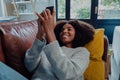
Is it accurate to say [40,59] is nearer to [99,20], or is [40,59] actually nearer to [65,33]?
[65,33]

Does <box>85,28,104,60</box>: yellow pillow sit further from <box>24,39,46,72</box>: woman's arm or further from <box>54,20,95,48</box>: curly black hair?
<box>24,39,46,72</box>: woman's arm

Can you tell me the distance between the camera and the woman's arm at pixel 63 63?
906mm

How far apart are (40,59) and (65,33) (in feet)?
0.81

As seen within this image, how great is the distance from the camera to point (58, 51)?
91 centimetres

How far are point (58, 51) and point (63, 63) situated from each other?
0.25 feet

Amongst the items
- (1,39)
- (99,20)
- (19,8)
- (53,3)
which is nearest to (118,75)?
(1,39)

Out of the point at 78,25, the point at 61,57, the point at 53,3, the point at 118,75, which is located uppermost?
the point at 53,3

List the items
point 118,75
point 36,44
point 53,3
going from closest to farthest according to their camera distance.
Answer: point 36,44 < point 118,75 < point 53,3

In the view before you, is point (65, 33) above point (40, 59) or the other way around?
above

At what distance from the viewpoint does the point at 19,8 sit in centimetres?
367

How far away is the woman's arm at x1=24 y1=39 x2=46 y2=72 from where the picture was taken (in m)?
1.05

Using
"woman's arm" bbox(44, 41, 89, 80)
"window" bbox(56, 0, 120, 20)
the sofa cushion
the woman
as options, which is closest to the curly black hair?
the woman

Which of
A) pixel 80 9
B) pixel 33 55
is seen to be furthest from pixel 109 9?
pixel 33 55

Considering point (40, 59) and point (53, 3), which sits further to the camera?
point (53, 3)
